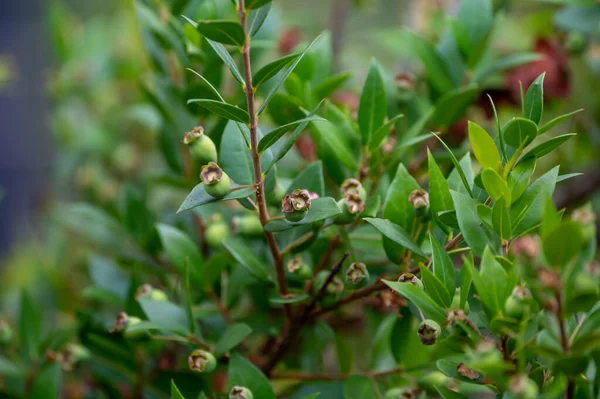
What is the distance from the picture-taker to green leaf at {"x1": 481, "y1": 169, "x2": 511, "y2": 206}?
0.43 metres

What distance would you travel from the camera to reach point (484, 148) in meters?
0.46

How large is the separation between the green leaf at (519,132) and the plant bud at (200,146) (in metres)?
0.22

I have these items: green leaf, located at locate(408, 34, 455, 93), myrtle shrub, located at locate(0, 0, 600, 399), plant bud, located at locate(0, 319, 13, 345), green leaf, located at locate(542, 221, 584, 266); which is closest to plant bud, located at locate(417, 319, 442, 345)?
myrtle shrub, located at locate(0, 0, 600, 399)

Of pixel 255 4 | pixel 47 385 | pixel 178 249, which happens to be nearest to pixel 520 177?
pixel 255 4

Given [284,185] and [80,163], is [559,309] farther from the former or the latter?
[80,163]

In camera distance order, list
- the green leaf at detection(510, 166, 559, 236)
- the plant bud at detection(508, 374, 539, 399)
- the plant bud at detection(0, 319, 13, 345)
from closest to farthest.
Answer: the plant bud at detection(508, 374, 539, 399) < the green leaf at detection(510, 166, 559, 236) < the plant bud at detection(0, 319, 13, 345)

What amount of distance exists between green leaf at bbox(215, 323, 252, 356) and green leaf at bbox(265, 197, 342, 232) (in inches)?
4.3

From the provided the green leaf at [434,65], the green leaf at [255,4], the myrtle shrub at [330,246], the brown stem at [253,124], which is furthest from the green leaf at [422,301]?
the green leaf at [434,65]

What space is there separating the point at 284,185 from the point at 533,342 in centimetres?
27

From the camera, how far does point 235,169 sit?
496 millimetres

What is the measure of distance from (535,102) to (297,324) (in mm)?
278

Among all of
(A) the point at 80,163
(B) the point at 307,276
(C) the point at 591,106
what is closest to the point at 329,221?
(B) the point at 307,276

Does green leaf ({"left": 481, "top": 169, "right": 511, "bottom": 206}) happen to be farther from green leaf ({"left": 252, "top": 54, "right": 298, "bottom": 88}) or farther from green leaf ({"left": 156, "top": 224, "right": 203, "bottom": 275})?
green leaf ({"left": 156, "top": 224, "right": 203, "bottom": 275})

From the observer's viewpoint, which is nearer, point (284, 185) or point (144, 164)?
point (284, 185)
